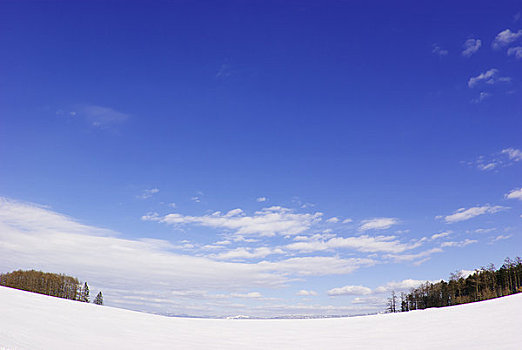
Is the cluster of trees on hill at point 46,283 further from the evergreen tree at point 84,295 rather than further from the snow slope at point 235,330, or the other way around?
the snow slope at point 235,330

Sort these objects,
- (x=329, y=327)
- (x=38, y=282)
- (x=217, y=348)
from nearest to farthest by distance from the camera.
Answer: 1. (x=217, y=348)
2. (x=329, y=327)
3. (x=38, y=282)

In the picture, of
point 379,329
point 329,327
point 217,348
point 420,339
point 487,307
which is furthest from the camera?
point 487,307

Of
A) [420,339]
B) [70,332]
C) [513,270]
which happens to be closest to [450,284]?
[513,270]

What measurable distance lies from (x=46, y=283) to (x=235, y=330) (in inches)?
3545

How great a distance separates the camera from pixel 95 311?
11.6m

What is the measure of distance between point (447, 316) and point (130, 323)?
1171 cm

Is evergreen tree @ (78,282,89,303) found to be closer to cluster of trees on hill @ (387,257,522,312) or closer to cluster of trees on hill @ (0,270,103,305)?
cluster of trees on hill @ (0,270,103,305)

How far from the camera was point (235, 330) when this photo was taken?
1213 centimetres

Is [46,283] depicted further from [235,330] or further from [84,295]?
[235,330]

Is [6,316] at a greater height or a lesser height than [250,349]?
greater

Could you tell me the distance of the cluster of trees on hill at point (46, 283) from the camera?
8306 centimetres

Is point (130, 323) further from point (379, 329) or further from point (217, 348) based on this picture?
point (379, 329)

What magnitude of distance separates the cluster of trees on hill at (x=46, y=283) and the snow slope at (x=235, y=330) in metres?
85.5

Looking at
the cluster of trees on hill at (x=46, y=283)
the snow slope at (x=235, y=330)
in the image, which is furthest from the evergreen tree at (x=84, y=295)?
the snow slope at (x=235, y=330)
